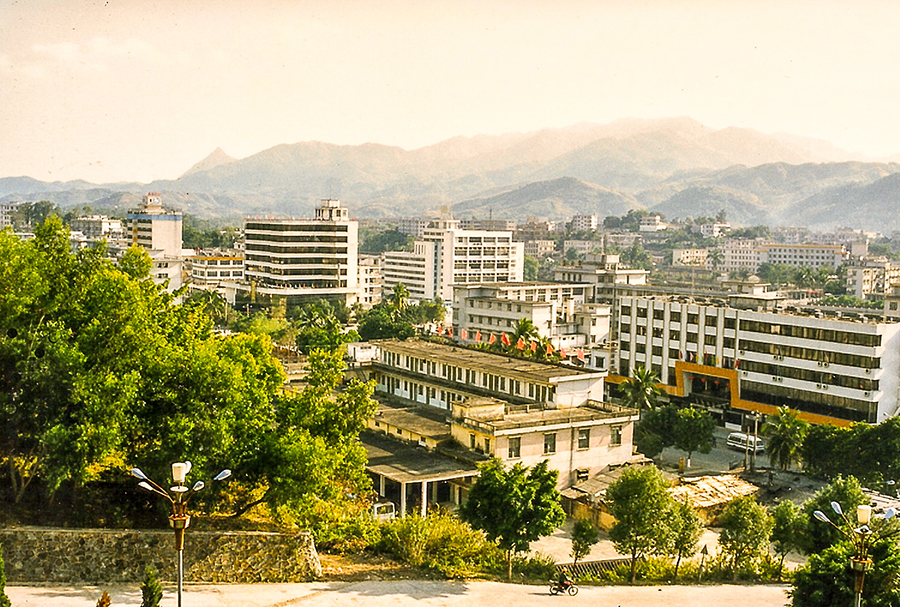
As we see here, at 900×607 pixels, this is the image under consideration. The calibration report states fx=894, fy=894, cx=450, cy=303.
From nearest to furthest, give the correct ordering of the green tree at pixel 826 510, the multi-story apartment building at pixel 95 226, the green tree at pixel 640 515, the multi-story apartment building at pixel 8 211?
the green tree at pixel 826 510 < the green tree at pixel 640 515 < the multi-story apartment building at pixel 8 211 < the multi-story apartment building at pixel 95 226

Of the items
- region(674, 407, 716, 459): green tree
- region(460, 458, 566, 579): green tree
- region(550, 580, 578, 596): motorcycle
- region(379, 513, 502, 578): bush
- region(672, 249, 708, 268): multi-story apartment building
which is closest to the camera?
region(550, 580, 578, 596): motorcycle

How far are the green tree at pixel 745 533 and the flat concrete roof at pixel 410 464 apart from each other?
4.35 m

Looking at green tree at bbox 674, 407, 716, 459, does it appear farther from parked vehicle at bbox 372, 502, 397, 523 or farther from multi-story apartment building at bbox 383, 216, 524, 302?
multi-story apartment building at bbox 383, 216, 524, 302

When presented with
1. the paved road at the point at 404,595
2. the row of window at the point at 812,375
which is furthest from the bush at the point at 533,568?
the row of window at the point at 812,375

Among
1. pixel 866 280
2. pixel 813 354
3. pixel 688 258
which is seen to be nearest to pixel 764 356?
pixel 813 354

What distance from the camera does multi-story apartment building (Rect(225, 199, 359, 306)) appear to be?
4481 cm

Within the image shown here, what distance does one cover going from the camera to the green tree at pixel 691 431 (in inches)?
787

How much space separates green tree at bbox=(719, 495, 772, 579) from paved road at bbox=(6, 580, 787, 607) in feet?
3.36

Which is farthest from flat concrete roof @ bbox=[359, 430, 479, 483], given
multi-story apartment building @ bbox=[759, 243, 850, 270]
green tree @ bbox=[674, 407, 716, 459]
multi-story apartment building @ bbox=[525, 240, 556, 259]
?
multi-story apartment building @ bbox=[525, 240, 556, 259]

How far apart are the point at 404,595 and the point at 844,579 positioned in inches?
169

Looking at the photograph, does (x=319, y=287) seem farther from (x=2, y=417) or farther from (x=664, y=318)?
(x=2, y=417)

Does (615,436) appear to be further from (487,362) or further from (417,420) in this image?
(417,420)

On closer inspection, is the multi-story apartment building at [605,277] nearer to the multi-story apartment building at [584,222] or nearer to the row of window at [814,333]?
the row of window at [814,333]

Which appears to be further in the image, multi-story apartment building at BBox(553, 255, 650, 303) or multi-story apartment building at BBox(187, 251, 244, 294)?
multi-story apartment building at BBox(187, 251, 244, 294)
